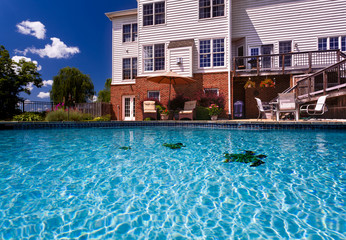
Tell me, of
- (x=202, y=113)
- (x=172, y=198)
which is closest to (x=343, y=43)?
(x=202, y=113)

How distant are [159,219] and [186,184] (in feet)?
2.75

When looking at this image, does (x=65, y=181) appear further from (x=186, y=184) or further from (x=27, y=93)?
(x=27, y=93)

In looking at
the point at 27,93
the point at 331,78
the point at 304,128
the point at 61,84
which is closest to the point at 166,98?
the point at 304,128

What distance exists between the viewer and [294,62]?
12.3 m

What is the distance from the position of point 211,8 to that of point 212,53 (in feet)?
9.94

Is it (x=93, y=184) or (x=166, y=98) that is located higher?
(x=166, y=98)

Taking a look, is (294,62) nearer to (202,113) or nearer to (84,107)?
(202,113)

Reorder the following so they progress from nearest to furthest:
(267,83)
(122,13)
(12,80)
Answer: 1. (267,83)
2. (122,13)
3. (12,80)

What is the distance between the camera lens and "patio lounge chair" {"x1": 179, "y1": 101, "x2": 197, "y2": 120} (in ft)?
37.0

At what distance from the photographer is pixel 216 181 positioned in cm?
272

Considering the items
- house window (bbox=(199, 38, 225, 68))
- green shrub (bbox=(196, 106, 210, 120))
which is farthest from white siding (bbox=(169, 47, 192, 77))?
green shrub (bbox=(196, 106, 210, 120))

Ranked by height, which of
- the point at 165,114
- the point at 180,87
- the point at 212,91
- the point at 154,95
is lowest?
the point at 165,114

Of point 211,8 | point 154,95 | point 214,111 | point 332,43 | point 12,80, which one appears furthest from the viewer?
point 12,80

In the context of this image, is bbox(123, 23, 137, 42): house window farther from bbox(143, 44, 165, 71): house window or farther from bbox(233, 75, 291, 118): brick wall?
bbox(233, 75, 291, 118): brick wall
